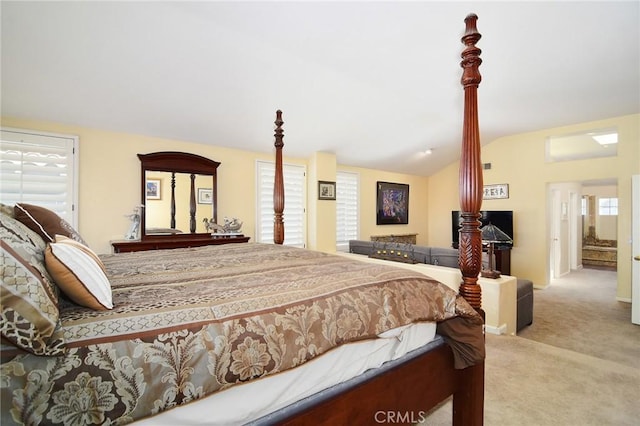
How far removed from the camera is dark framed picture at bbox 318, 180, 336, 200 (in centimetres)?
529

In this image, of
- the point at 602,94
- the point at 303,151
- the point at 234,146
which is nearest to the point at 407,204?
the point at 303,151

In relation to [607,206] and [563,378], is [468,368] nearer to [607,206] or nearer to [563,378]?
[563,378]

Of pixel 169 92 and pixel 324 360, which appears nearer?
pixel 324 360

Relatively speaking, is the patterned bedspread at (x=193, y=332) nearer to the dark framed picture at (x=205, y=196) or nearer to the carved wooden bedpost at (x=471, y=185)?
the carved wooden bedpost at (x=471, y=185)

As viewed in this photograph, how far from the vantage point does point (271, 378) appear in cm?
96

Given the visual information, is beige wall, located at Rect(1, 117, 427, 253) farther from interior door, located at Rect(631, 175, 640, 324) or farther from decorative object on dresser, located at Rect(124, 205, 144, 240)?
interior door, located at Rect(631, 175, 640, 324)

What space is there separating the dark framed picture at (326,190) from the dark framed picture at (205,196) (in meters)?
1.86

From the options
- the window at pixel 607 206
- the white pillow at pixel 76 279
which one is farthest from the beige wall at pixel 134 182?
the window at pixel 607 206

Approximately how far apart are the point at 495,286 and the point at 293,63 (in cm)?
307

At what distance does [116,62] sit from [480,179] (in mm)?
3133

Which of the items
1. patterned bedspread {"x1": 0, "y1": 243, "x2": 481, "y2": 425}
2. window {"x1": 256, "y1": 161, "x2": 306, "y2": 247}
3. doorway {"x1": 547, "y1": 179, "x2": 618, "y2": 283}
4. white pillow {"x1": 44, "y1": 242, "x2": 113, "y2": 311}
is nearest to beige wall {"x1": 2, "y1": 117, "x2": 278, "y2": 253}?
window {"x1": 256, "y1": 161, "x2": 306, "y2": 247}

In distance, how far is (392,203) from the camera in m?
6.94

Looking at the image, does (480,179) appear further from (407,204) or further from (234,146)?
(407,204)

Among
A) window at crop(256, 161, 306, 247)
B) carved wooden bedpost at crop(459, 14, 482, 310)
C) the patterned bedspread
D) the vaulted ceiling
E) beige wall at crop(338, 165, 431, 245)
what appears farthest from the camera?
beige wall at crop(338, 165, 431, 245)
